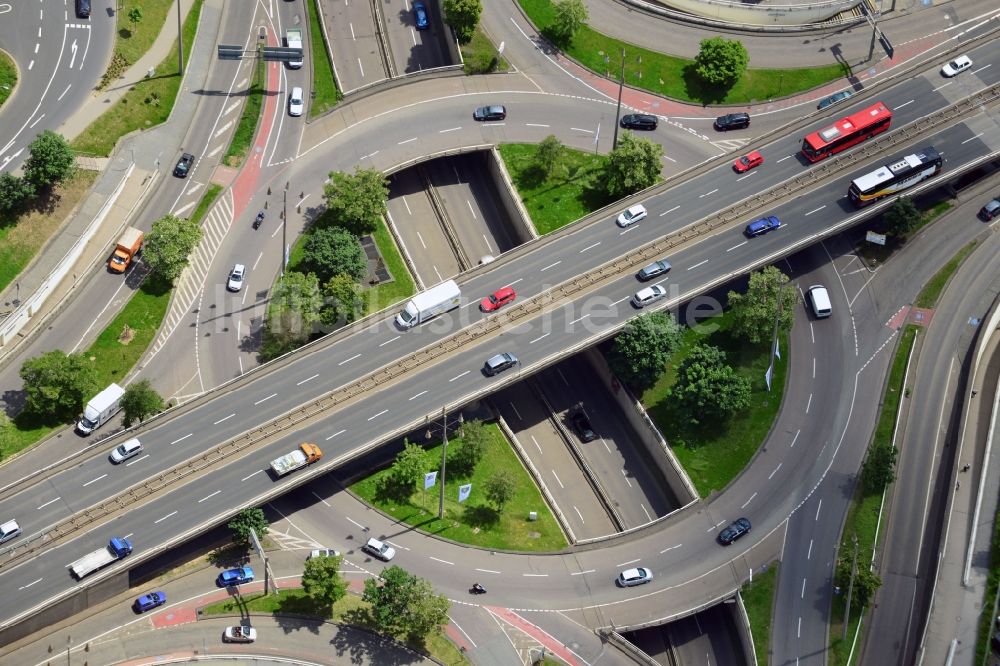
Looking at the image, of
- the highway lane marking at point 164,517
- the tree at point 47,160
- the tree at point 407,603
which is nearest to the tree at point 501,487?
the tree at point 407,603

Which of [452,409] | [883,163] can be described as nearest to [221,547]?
[452,409]

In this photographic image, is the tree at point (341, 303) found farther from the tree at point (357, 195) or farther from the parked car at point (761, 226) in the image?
the parked car at point (761, 226)

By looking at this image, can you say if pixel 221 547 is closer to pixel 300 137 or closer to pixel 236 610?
pixel 236 610

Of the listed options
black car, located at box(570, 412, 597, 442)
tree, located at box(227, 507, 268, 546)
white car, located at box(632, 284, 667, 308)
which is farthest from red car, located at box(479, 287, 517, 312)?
tree, located at box(227, 507, 268, 546)

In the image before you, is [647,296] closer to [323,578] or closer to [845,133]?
[845,133]

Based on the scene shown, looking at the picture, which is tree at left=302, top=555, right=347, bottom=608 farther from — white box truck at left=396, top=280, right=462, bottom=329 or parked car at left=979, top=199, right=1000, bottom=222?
parked car at left=979, top=199, right=1000, bottom=222

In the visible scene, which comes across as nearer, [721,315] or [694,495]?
[694,495]
